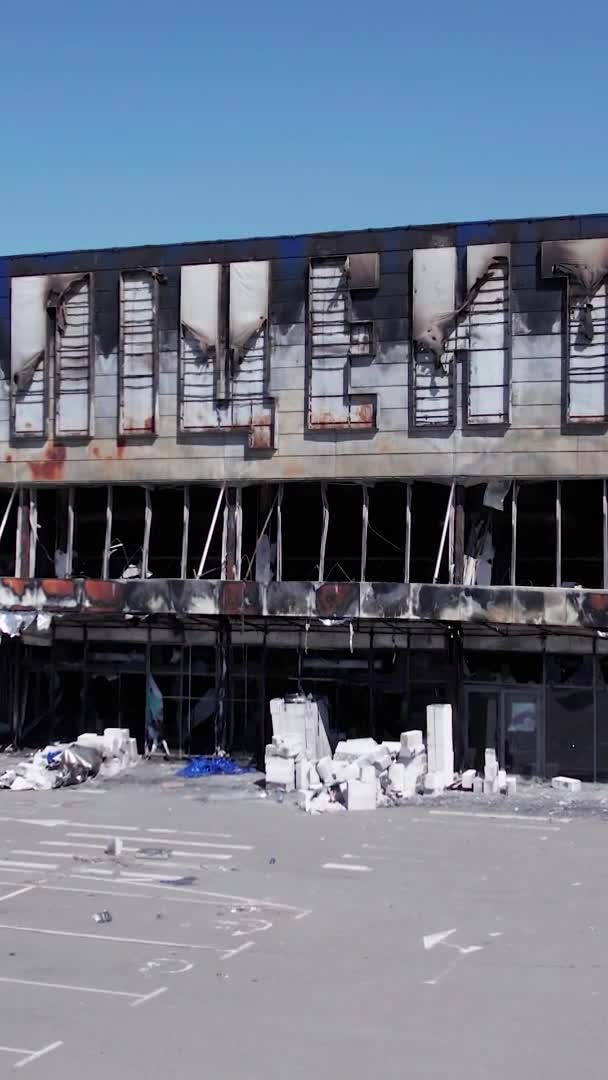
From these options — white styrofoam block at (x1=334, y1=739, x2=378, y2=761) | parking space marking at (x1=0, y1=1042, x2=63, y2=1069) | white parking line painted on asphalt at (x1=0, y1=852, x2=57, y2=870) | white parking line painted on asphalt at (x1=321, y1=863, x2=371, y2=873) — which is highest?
white styrofoam block at (x1=334, y1=739, x2=378, y2=761)

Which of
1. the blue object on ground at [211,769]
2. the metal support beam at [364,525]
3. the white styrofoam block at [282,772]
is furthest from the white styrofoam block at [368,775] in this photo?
the metal support beam at [364,525]

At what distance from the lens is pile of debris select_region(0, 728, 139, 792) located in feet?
100

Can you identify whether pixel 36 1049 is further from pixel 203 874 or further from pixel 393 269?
pixel 393 269

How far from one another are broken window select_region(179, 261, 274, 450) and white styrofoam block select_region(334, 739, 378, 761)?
771 cm

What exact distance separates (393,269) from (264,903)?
59.0 ft

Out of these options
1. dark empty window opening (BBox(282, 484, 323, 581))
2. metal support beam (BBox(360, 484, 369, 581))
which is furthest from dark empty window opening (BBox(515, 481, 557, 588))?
dark empty window opening (BBox(282, 484, 323, 581))

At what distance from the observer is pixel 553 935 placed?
1700 cm

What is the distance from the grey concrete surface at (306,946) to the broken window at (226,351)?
10596mm

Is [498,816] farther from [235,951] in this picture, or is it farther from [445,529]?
[235,951]

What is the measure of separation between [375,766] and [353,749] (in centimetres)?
81

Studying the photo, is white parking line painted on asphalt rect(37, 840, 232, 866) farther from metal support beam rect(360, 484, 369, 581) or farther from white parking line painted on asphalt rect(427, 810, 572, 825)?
metal support beam rect(360, 484, 369, 581)

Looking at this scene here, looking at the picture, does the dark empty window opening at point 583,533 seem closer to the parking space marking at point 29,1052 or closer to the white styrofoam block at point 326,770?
the white styrofoam block at point 326,770

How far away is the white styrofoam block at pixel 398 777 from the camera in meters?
28.6

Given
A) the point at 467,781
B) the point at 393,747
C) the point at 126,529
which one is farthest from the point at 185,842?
the point at 126,529
